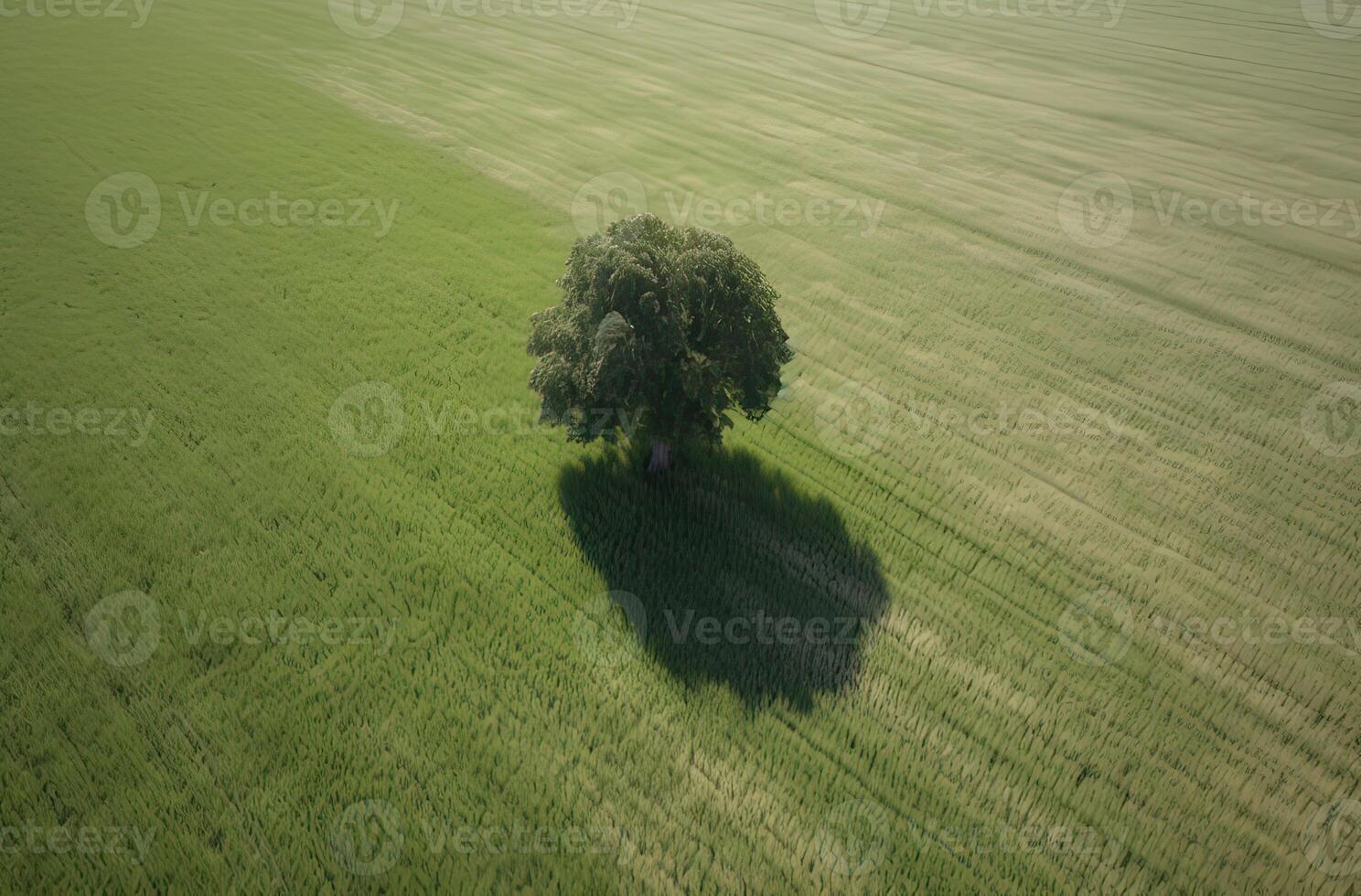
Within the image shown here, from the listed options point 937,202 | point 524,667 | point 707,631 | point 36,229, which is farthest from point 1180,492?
point 36,229

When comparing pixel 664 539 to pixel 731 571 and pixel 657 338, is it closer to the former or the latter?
pixel 731 571

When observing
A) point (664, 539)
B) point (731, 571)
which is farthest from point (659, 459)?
point (731, 571)

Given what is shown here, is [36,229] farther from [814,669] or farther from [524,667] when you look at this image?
[814,669]

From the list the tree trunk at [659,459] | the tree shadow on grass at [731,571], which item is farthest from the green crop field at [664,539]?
the tree trunk at [659,459]

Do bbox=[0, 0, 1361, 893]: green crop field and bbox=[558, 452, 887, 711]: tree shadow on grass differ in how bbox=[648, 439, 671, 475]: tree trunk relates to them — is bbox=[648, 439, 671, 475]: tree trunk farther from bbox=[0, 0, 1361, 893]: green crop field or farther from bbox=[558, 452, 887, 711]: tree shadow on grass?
bbox=[0, 0, 1361, 893]: green crop field

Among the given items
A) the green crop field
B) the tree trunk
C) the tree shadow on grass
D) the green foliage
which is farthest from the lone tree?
the green crop field

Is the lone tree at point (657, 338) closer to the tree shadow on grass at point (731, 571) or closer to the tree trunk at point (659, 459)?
the tree trunk at point (659, 459)
